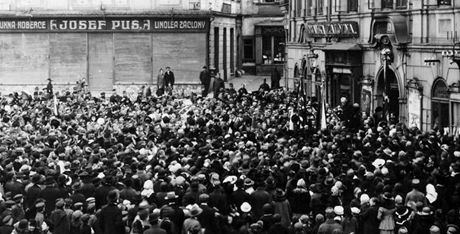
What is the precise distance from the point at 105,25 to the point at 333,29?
49.7 feet

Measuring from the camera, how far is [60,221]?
17109 millimetres

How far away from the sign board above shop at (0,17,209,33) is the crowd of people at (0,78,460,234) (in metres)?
19.0

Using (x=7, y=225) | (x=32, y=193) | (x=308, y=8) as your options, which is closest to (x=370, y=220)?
(x=7, y=225)

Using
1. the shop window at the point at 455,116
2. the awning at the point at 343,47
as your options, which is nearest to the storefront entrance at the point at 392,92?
the awning at the point at 343,47

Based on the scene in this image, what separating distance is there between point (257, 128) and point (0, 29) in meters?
24.5

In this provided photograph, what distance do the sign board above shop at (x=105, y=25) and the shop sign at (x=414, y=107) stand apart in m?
19.4

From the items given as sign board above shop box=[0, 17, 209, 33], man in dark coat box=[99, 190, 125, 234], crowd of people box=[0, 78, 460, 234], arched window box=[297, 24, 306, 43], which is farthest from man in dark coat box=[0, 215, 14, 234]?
sign board above shop box=[0, 17, 209, 33]

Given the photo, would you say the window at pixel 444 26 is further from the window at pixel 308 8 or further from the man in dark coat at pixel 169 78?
the man in dark coat at pixel 169 78

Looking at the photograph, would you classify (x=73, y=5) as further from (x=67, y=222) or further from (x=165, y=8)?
(x=67, y=222)

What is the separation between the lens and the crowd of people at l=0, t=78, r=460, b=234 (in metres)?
16.9

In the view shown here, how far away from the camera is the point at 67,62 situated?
165ft

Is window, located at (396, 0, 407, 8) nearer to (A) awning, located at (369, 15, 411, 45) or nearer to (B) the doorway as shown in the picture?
(A) awning, located at (369, 15, 411, 45)

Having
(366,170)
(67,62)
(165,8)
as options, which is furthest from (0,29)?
(366,170)

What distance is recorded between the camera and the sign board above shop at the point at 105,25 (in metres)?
49.6
